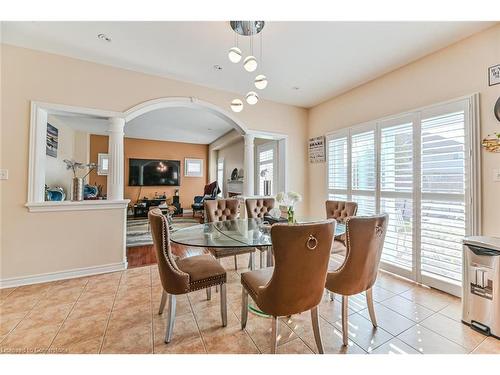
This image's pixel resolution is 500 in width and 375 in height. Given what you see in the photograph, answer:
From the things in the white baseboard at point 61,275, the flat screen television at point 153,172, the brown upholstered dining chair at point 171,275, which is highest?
the flat screen television at point 153,172

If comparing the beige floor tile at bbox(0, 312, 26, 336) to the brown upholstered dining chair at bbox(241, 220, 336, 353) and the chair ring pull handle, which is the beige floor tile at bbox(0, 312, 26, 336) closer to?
the brown upholstered dining chair at bbox(241, 220, 336, 353)

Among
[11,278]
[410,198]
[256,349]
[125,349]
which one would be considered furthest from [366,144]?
[11,278]

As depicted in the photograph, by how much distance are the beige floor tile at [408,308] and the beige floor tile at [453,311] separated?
123 mm

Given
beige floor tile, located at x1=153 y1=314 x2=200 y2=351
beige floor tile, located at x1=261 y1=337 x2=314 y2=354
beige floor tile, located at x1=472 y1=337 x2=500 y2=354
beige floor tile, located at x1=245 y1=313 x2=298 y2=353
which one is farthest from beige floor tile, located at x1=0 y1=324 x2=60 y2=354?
beige floor tile, located at x1=472 y1=337 x2=500 y2=354

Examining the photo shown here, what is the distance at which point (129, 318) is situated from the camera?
194cm

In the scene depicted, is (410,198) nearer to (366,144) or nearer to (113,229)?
(366,144)

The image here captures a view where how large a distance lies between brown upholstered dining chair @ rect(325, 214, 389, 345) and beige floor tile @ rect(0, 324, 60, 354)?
7.07 ft

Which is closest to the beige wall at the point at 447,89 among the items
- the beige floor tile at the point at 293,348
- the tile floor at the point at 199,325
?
the tile floor at the point at 199,325

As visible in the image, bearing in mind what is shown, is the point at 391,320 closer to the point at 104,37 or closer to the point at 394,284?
the point at 394,284

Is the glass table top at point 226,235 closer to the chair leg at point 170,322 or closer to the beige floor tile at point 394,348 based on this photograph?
the chair leg at point 170,322

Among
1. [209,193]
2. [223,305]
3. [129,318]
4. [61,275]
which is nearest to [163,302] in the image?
[129,318]

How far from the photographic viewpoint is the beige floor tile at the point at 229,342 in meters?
1.56
